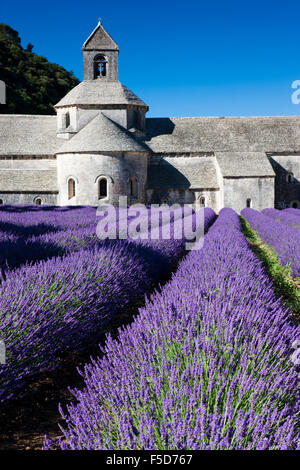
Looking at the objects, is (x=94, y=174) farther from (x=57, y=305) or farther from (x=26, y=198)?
(x=57, y=305)

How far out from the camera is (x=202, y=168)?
30078 mm

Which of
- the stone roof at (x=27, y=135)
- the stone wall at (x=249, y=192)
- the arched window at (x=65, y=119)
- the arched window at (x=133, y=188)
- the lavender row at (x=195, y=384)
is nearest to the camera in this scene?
the lavender row at (x=195, y=384)

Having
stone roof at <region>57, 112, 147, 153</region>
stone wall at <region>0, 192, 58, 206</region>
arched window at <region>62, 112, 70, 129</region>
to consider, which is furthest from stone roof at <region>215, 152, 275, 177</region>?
stone wall at <region>0, 192, 58, 206</region>

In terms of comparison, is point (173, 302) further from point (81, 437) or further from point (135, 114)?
point (135, 114)

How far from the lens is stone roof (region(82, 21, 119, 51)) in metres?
30.7

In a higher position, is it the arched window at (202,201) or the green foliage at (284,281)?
the arched window at (202,201)

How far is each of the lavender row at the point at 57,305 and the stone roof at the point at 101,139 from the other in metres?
20.0

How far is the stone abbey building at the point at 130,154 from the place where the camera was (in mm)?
25672

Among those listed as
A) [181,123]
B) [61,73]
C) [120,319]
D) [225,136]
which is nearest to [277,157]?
[225,136]

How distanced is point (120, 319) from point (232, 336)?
303cm

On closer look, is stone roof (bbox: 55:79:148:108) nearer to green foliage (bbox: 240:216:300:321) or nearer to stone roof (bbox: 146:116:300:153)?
stone roof (bbox: 146:116:300:153)

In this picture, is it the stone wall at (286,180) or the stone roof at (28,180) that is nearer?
the stone roof at (28,180)

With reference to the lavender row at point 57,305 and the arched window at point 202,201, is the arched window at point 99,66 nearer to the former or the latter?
the arched window at point 202,201

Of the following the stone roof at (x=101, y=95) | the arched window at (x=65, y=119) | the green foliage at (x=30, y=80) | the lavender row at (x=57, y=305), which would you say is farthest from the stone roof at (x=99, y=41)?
the lavender row at (x=57, y=305)
